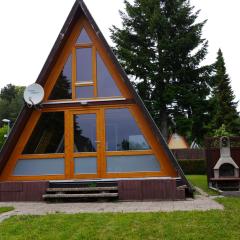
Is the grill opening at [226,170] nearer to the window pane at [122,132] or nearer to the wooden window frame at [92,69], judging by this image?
the window pane at [122,132]

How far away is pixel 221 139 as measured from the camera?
42.3 ft

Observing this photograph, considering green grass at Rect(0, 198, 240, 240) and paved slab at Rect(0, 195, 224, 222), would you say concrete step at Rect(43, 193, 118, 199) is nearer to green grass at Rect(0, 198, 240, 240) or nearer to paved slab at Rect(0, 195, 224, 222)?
paved slab at Rect(0, 195, 224, 222)

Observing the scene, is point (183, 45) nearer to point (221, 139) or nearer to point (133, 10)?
point (133, 10)

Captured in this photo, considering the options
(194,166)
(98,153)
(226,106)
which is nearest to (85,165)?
(98,153)

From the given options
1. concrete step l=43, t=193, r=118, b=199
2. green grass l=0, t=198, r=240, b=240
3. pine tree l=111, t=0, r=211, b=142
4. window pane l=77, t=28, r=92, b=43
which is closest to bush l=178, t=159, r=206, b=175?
pine tree l=111, t=0, r=211, b=142

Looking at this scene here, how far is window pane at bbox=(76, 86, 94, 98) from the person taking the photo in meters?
11.5

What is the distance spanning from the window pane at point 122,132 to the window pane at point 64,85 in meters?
1.38

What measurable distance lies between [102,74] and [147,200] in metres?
3.99

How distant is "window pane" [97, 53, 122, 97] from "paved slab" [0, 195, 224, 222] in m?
3.35

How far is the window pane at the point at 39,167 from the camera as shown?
37.3 ft

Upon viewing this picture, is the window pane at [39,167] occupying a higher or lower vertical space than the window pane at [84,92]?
lower

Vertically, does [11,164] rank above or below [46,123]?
below

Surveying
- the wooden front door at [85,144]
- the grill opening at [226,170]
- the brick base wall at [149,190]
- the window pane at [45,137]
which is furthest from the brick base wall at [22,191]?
the grill opening at [226,170]

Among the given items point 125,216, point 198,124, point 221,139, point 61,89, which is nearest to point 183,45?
point 198,124
